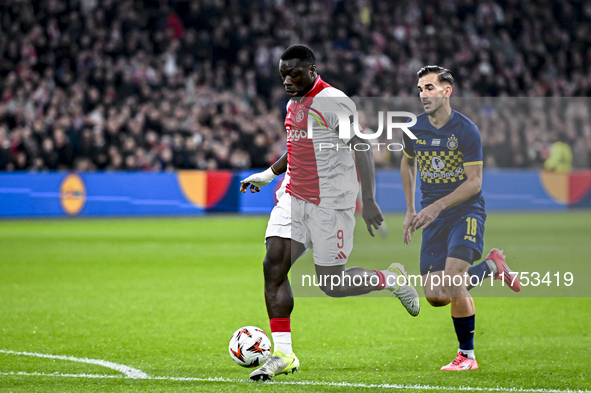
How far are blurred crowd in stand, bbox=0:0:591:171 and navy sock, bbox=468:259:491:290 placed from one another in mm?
14588

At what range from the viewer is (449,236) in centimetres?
543

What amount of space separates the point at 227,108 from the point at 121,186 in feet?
13.0

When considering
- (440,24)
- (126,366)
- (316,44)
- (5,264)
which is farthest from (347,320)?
(440,24)

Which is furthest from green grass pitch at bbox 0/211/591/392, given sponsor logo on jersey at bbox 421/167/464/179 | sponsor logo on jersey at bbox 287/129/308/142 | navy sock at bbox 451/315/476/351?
sponsor logo on jersey at bbox 287/129/308/142

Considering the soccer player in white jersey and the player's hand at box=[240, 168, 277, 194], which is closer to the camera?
the soccer player in white jersey

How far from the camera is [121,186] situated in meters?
18.9

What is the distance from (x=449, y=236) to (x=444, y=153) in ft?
1.85

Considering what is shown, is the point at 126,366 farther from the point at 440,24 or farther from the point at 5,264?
the point at 440,24

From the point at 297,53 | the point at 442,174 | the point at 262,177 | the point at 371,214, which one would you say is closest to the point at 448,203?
the point at 442,174

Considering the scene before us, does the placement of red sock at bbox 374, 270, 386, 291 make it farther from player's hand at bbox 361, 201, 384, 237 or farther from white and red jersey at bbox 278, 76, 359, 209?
white and red jersey at bbox 278, 76, 359, 209

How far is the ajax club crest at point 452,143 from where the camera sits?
534 cm

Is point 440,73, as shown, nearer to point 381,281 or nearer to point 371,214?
point 371,214

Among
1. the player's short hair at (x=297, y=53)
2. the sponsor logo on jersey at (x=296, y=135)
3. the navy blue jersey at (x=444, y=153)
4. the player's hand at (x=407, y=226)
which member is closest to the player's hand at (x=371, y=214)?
the player's hand at (x=407, y=226)

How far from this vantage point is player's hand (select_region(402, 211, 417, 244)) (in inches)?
214
